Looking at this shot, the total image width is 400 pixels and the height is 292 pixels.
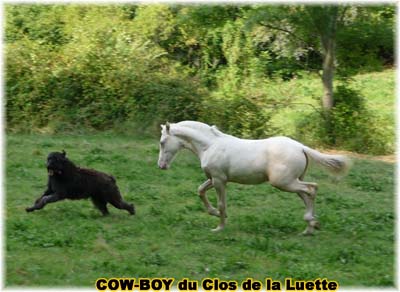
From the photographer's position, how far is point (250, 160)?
9.45 m

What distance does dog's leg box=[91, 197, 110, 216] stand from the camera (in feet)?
32.7

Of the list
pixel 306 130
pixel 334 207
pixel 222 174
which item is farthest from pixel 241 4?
pixel 222 174

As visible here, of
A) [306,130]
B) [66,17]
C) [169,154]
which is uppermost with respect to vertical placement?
[66,17]

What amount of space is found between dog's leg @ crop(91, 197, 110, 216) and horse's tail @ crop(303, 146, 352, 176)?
9.46 feet

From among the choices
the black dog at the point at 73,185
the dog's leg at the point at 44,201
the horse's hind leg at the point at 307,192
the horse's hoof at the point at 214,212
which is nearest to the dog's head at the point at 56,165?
the black dog at the point at 73,185

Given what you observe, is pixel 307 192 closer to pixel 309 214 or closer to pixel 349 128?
pixel 309 214

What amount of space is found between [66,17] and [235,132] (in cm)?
705

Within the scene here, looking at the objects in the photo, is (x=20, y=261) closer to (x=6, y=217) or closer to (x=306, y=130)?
(x=6, y=217)

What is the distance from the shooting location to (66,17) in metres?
21.3

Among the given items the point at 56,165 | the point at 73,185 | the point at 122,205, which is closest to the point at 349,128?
the point at 122,205

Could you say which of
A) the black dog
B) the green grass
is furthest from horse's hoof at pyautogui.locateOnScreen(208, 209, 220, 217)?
the black dog

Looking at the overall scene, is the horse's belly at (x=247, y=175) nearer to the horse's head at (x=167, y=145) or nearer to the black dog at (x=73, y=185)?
the horse's head at (x=167, y=145)

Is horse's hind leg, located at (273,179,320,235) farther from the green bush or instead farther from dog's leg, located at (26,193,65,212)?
the green bush

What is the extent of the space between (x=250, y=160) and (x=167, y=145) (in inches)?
47.3
